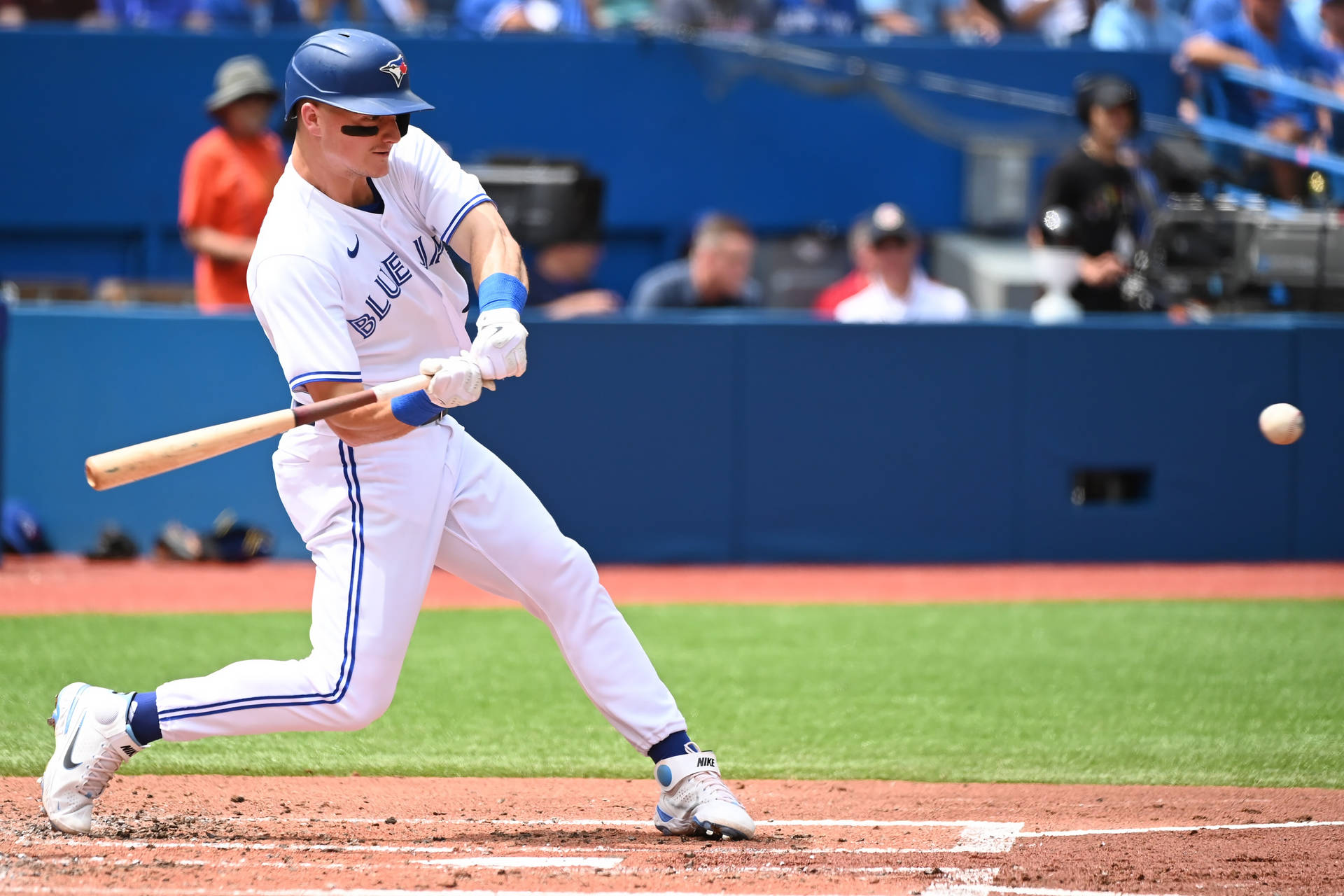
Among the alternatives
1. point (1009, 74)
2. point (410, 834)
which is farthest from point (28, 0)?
point (410, 834)

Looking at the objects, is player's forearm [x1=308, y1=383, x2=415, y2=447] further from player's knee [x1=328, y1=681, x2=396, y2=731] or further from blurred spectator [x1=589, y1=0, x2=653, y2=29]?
blurred spectator [x1=589, y1=0, x2=653, y2=29]

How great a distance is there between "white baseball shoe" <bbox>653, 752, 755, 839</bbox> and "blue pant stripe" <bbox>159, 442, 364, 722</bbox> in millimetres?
832

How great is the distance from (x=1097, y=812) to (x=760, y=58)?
8245mm

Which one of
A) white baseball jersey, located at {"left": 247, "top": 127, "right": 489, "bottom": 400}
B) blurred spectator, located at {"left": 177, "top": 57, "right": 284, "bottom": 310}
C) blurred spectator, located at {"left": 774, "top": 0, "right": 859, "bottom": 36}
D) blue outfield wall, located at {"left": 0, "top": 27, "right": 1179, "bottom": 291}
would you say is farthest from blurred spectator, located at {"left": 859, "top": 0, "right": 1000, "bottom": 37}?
white baseball jersey, located at {"left": 247, "top": 127, "right": 489, "bottom": 400}

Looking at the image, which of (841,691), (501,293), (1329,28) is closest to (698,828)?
(501,293)

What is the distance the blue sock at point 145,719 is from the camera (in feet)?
13.2

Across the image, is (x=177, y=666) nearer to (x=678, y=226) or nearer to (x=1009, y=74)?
(x=678, y=226)

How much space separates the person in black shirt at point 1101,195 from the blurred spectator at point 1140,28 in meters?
2.52

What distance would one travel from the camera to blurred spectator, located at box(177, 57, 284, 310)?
927 centimetres

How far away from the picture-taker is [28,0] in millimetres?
11906

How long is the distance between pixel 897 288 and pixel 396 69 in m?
6.07

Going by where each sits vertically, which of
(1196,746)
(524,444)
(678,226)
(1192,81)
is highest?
(1192,81)

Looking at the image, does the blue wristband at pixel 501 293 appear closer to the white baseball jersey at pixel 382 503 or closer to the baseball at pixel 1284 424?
the white baseball jersey at pixel 382 503

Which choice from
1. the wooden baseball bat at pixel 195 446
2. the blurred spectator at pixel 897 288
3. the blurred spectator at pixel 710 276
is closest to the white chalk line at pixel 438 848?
the wooden baseball bat at pixel 195 446
